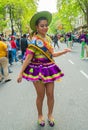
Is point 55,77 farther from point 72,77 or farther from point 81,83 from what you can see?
point 72,77

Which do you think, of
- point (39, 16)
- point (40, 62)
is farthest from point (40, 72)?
point (39, 16)

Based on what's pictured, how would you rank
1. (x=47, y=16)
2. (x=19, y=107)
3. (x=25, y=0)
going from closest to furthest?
1. (x=47, y=16)
2. (x=19, y=107)
3. (x=25, y=0)

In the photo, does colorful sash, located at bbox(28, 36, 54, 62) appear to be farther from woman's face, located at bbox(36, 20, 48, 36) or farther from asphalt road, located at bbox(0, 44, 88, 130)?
asphalt road, located at bbox(0, 44, 88, 130)

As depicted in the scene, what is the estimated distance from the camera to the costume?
477 cm

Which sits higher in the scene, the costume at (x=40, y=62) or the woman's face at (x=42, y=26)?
the woman's face at (x=42, y=26)

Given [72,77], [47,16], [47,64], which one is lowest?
[72,77]

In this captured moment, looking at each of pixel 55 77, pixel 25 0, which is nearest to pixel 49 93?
pixel 55 77

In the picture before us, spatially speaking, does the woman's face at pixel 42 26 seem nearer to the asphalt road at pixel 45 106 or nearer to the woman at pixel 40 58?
the woman at pixel 40 58

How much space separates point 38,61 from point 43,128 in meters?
1.12

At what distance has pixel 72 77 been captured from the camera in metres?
10.9

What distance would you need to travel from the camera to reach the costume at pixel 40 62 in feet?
15.7

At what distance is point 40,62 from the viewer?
4816 millimetres

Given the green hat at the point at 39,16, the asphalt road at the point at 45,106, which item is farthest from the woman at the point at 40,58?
the asphalt road at the point at 45,106

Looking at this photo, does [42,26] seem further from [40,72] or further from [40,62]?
[40,72]
